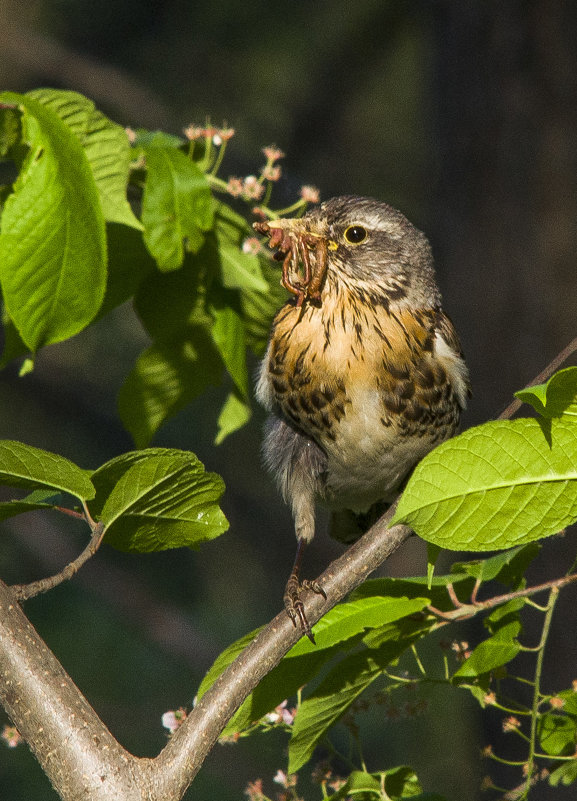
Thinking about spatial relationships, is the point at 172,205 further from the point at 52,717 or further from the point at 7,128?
the point at 52,717

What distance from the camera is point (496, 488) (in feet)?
3.93

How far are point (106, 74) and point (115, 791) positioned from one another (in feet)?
12.2

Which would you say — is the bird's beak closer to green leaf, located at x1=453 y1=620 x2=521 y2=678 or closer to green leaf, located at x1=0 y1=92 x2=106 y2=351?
Answer: green leaf, located at x1=0 y1=92 x2=106 y2=351

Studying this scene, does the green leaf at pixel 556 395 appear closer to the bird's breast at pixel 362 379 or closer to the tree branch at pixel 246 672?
the tree branch at pixel 246 672

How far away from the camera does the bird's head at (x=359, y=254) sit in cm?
219

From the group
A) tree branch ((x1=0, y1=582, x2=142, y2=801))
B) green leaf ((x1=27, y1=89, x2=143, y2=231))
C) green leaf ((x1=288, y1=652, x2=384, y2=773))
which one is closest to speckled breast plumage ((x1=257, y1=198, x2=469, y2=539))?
green leaf ((x1=27, y1=89, x2=143, y2=231))

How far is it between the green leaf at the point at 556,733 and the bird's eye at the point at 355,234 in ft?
3.98

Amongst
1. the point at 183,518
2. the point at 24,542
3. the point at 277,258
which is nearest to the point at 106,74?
the point at 24,542

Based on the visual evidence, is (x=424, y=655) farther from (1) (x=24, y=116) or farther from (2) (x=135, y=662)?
(1) (x=24, y=116)

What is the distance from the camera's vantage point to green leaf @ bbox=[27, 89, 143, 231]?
1.76 m

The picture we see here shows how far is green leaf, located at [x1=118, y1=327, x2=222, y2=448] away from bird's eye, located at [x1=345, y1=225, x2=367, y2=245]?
46 cm

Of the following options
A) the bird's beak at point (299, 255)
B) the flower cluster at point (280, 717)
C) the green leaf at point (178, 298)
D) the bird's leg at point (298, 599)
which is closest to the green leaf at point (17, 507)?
→ the bird's leg at point (298, 599)

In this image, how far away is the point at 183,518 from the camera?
1.41 metres

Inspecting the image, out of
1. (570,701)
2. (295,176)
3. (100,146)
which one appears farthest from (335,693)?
(295,176)
